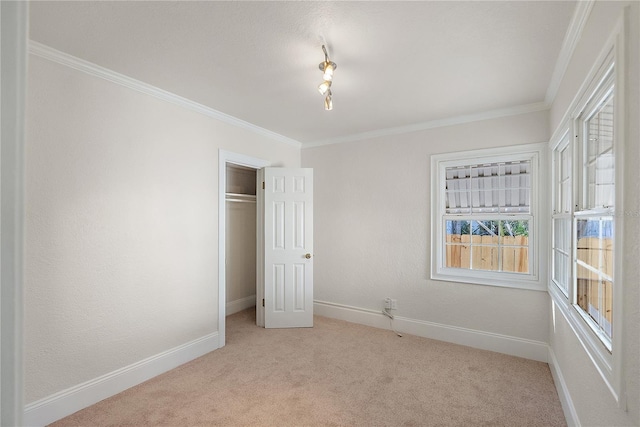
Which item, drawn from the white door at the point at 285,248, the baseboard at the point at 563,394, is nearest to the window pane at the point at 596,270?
the baseboard at the point at 563,394

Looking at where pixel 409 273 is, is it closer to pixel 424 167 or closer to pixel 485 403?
pixel 424 167

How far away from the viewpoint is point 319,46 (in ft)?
7.03

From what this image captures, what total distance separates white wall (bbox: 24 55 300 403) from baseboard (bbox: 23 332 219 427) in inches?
2.1

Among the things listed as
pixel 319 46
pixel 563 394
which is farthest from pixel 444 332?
pixel 319 46

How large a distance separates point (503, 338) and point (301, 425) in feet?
7.65

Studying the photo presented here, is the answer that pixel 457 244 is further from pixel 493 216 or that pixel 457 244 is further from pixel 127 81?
pixel 127 81

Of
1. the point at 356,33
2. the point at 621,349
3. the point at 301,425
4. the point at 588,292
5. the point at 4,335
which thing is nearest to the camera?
the point at 4,335

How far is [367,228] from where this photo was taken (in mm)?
4227

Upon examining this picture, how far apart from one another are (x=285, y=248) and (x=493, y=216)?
2.48 metres

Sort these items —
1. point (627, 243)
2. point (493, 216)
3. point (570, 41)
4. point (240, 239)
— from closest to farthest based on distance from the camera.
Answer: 1. point (627, 243)
2. point (570, 41)
3. point (493, 216)
4. point (240, 239)

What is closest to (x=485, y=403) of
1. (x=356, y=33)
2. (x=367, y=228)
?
(x=367, y=228)

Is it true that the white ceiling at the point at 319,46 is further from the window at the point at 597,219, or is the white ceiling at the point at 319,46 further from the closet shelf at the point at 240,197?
the closet shelf at the point at 240,197

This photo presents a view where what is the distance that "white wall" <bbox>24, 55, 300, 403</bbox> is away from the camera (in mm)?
2166

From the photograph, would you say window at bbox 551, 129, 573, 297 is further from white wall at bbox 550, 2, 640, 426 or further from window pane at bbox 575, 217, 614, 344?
white wall at bbox 550, 2, 640, 426
